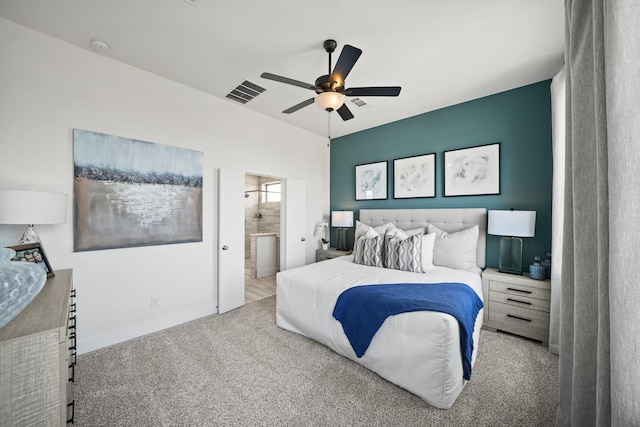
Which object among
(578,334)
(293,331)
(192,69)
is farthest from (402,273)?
(192,69)

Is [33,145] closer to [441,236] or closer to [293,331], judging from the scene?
[293,331]

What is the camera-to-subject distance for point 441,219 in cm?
360

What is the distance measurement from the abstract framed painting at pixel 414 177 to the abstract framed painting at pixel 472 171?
0.20 m

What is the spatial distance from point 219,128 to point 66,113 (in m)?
1.52

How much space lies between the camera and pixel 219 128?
3.48 m

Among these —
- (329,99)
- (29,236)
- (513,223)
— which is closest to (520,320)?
(513,223)

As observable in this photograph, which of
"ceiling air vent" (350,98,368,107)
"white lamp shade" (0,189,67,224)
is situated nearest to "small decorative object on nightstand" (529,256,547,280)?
"ceiling air vent" (350,98,368,107)

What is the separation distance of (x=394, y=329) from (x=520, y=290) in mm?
1785

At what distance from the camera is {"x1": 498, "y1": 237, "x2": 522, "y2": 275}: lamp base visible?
9.86ft

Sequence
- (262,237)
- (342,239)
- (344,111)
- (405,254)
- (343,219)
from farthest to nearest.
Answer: (262,237)
(342,239)
(343,219)
(405,254)
(344,111)

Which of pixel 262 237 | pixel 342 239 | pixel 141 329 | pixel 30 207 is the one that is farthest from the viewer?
pixel 262 237

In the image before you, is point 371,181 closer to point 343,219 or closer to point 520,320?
point 343,219

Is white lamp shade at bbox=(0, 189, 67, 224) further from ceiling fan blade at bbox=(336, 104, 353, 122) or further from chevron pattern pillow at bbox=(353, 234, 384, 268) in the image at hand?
chevron pattern pillow at bbox=(353, 234, 384, 268)

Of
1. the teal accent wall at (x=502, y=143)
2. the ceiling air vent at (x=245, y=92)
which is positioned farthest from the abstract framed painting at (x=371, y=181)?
the ceiling air vent at (x=245, y=92)
